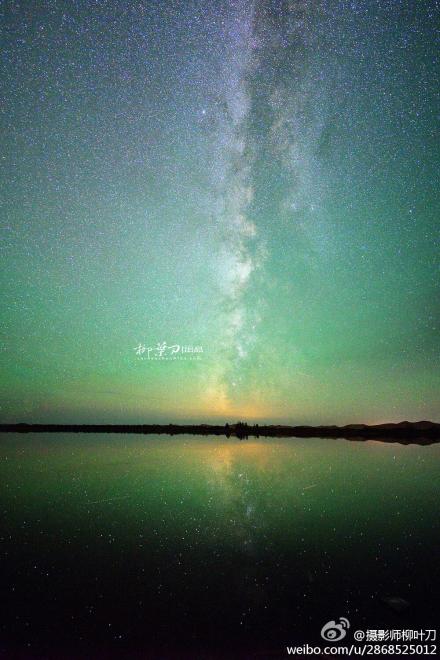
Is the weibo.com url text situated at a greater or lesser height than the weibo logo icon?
lesser

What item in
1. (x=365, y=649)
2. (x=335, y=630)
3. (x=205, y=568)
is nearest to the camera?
(x=365, y=649)

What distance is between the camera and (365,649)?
6617 millimetres

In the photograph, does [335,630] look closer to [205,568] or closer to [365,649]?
[365,649]

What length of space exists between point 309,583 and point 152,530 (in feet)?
20.4

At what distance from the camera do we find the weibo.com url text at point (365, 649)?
646 centimetres

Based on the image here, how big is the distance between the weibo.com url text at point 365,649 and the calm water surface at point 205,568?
0.22 m

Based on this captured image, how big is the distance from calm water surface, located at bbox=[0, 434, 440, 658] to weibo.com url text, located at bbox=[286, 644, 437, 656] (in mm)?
224

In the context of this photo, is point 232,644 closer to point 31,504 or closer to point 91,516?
point 91,516

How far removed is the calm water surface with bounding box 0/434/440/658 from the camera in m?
6.82

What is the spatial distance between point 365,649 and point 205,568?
429 centimetres

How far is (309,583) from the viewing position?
344 inches

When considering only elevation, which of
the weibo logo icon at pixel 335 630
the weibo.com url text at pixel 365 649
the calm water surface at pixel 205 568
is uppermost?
the calm water surface at pixel 205 568

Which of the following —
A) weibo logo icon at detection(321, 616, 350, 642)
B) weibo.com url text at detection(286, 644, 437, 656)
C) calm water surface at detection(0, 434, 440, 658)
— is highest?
calm water surface at detection(0, 434, 440, 658)

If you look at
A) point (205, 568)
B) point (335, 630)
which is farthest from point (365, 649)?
point (205, 568)
